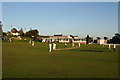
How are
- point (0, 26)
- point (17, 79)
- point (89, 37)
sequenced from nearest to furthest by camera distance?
1. point (17, 79)
2. point (0, 26)
3. point (89, 37)

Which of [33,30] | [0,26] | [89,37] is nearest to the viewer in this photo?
[0,26]

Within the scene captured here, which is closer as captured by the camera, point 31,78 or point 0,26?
point 31,78

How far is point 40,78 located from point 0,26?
99293mm

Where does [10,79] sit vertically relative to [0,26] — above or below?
below

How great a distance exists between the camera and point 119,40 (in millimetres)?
107750

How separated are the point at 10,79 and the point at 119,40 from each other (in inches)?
4181

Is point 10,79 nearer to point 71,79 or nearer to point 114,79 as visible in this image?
point 71,79

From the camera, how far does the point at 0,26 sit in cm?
10175

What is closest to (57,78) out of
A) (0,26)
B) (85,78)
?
(85,78)

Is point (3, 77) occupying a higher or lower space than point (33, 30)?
lower

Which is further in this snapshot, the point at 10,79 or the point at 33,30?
the point at 33,30

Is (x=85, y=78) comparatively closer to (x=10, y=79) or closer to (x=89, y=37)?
(x=10, y=79)

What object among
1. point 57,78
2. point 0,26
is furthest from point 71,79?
point 0,26

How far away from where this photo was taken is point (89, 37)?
125 m
